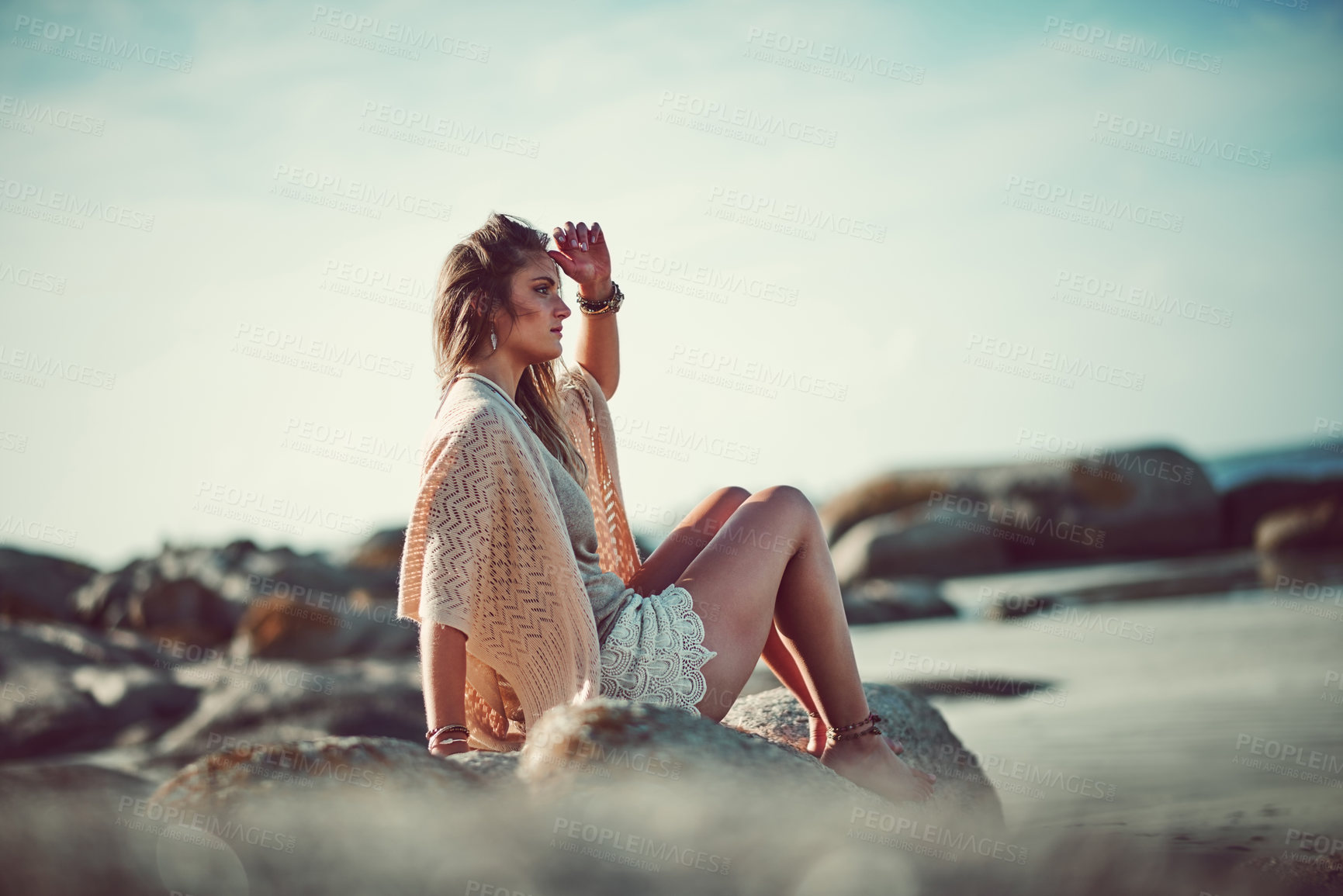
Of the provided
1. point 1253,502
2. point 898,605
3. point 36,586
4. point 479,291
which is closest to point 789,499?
point 479,291

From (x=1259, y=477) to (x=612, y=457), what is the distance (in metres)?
15.4

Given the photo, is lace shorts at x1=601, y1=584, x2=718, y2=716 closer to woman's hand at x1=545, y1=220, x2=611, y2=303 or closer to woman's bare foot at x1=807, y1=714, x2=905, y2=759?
woman's bare foot at x1=807, y1=714, x2=905, y2=759

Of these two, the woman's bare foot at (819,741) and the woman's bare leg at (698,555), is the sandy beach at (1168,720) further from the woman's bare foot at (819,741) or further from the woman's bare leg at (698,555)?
the woman's bare leg at (698,555)

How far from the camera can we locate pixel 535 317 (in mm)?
3520

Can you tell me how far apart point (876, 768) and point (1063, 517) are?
51.9 feet

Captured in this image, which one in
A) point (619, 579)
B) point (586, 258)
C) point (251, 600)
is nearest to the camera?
point (619, 579)

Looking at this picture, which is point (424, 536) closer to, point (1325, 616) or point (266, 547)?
point (1325, 616)

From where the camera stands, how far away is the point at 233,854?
167cm

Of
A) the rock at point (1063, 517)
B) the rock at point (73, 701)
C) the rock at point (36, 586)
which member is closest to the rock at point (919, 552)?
the rock at point (1063, 517)

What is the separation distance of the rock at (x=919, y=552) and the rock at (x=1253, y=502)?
10.7 ft

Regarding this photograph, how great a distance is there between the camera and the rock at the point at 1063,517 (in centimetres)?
1642

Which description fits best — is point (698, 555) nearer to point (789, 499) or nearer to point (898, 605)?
point (789, 499)

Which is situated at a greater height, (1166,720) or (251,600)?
(1166,720)

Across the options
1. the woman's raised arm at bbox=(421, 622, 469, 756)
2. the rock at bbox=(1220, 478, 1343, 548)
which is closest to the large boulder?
the woman's raised arm at bbox=(421, 622, 469, 756)
